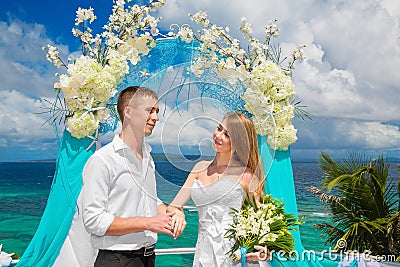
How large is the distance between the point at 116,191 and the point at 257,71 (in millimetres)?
1545

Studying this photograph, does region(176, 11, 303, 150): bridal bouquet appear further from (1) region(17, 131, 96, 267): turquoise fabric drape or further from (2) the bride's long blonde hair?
(1) region(17, 131, 96, 267): turquoise fabric drape

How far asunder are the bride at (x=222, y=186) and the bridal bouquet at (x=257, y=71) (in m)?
0.36

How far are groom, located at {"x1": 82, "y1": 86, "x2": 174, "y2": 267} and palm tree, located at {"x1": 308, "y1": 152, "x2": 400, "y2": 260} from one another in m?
4.61

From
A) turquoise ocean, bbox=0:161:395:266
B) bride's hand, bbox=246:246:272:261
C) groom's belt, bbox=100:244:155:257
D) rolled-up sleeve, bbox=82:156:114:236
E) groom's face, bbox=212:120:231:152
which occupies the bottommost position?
turquoise ocean, bbox=0:161:395:266

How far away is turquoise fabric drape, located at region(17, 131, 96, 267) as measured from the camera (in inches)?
130

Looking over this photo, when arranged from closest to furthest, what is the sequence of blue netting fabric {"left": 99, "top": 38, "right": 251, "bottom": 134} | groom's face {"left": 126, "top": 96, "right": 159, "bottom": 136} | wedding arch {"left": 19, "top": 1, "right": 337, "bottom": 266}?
groom's face {"left": 126, "top": 96, "right": 159, "bottom": 136} → blue netting fabric {"left": 99, "top": 38, "right": 251, "bottom": 134} → wedding arch {"left": 19, "top": 1, "right": 337, "bottom": 266}

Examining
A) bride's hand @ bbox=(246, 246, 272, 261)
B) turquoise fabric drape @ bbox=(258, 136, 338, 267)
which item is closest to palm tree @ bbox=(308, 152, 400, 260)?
turquoise fabric drape @ bbox=(258, 136, 338, 267)

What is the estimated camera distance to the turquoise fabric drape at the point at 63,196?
330cm

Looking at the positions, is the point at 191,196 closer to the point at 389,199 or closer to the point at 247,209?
the point at 247,209

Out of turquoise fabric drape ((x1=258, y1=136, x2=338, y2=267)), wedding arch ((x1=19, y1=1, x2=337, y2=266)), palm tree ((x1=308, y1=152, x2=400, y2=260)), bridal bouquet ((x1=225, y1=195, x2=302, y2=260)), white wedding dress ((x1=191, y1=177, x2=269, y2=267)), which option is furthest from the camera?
palm tree ((x1=308, y1=152, x2=400, y2=260))

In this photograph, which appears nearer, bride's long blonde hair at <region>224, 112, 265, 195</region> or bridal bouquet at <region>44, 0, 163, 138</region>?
bride's long blonde hair at <region>224, 112, 265, 195</region>

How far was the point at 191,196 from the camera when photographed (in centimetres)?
243

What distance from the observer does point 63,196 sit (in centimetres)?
331

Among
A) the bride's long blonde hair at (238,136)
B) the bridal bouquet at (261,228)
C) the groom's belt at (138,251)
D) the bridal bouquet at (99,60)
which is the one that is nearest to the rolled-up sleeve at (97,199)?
the groom's belt at (138,251)
